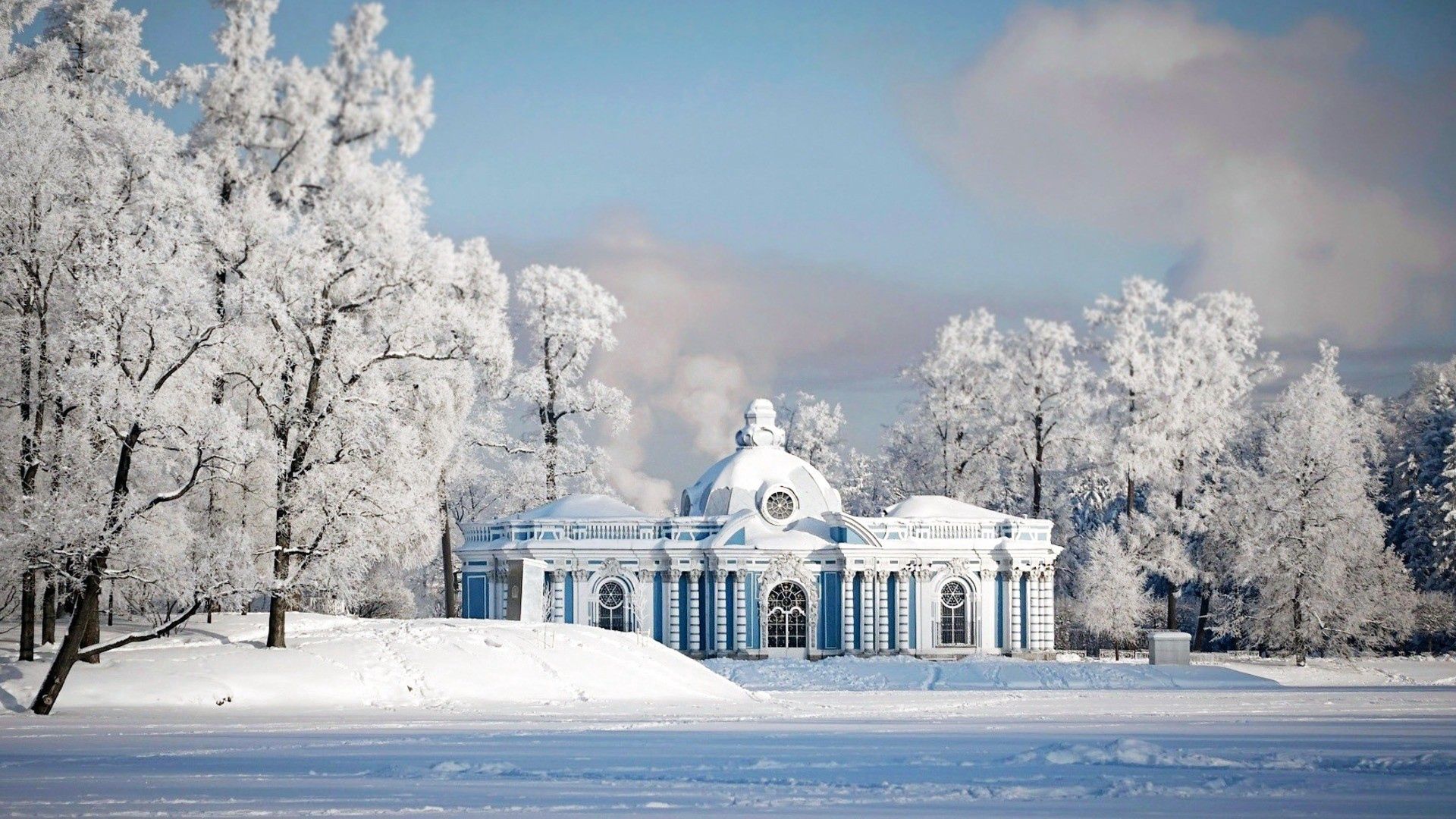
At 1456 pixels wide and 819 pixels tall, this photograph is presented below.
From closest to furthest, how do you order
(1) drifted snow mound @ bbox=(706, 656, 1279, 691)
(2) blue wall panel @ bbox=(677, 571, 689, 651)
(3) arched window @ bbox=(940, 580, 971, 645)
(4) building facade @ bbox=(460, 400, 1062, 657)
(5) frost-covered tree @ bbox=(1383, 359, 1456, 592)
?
(1) drifted snow mound @ bbox=(706, 656, 1279, 691) → (4) building facade @ bbox=(460, 400, 1062, 657) → (2) blue wall panel @ bbox=(677, 571, 689, 651) → (3) arched window @ bbox=(940, 580, 971, 645) → (5) frost-covered tree @ bbox=(1383, 359, 1456, 592)

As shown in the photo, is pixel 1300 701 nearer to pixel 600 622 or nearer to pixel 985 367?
pixel 600 622

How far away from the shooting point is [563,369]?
49.6m

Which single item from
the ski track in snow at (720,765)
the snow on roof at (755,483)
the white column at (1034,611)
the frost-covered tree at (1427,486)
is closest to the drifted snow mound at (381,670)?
the ski track in snow at (720,765)

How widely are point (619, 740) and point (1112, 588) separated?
37.0m

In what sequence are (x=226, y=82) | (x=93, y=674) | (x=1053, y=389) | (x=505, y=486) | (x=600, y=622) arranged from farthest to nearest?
1. (x=1053, y=389)
2. (x=505, y=486)
3. (x=600, y=622)
4. (x=226, y=82)
5. (x=93, y=674)

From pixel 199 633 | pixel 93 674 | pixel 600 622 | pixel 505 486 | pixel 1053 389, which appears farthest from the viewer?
pixel 1053 389

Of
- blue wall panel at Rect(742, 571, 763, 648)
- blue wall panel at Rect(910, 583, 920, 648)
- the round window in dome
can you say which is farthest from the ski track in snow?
the round window in dome

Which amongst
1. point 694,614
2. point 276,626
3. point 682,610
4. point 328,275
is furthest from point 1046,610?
point 328,275

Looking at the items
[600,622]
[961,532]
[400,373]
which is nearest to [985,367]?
[961,532]

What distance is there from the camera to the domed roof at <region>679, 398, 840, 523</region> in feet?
159

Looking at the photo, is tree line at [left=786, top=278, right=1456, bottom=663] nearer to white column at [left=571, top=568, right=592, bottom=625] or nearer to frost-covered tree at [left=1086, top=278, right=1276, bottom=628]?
frost-covered tree at [left=1086, top=278, right=1276, bottom=628]

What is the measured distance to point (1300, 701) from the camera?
95.6 ft

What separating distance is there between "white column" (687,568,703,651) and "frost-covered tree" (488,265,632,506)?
545 centimetres

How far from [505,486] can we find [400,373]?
21.6 metres
